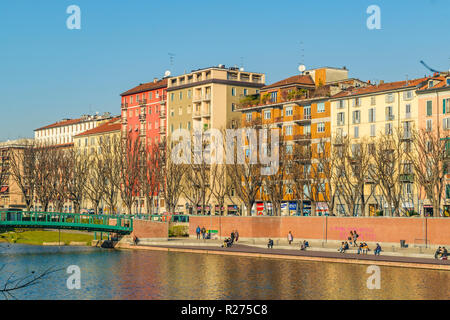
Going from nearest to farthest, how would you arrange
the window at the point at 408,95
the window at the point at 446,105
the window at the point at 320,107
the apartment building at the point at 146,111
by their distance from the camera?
the window at the point at 446,105
the window at the point at 408,95
the window at the point at 320,107
the apartment building at the point at 146,111

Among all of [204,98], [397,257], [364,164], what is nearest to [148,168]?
[204,98]

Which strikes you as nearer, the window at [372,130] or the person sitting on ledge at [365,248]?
the person sitting on ledge at [365,248]

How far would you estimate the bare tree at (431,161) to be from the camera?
85.9 m

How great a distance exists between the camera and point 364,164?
323 ft

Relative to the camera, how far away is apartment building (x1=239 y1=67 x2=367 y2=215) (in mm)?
115250

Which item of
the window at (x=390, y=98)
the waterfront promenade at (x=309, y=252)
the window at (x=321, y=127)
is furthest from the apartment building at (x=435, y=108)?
the waterfront promenade at (x=309, y=252)

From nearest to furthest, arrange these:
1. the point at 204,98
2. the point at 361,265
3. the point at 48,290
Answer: the point at 48,290 < the point at 361,265 < the point at 204,98

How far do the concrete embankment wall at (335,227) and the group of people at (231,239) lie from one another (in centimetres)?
229

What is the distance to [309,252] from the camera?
7950 cm

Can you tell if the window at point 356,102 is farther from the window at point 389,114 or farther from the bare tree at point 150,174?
the bare tree at point 150,174

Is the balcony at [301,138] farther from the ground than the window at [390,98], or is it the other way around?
the window at [390,98]

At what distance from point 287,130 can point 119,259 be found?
4838cm

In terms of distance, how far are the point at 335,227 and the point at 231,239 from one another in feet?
41.9
